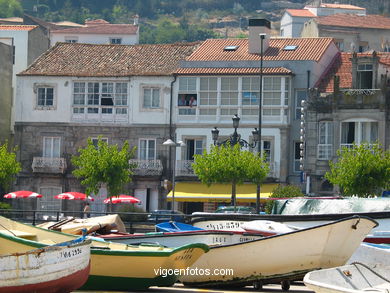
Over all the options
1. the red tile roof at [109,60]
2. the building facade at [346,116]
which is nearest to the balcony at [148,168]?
the red tile roof at [109,60]

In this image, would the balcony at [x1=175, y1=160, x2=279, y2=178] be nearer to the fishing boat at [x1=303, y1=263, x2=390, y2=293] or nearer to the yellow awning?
the yellow awning

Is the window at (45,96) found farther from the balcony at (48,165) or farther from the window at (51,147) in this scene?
the balcony at (48,165)

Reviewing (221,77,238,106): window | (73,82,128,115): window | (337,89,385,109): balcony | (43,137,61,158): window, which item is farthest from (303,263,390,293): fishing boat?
(43,137,61,158): window

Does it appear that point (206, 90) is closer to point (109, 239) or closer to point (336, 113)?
point (336, 113)

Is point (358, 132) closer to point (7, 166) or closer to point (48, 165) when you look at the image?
point (48, 165)

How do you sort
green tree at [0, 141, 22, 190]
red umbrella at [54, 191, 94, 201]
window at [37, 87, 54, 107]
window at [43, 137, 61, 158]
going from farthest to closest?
window at [37, 87, 54, 107]
window at [43, 137, 61, 158]
green tree at [0, 141, 22, 190]
red umbrella at [54, 191, 94, 201]

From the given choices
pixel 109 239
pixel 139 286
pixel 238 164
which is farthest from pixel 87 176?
pixel 139 286

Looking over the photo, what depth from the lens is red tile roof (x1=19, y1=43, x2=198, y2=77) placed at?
66.6 meters

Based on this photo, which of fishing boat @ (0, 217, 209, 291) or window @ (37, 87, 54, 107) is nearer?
fishing boat @ (0, 217, 209, 291)

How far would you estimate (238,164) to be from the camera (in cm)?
5672

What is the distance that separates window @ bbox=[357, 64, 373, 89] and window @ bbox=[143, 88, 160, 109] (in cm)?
1098

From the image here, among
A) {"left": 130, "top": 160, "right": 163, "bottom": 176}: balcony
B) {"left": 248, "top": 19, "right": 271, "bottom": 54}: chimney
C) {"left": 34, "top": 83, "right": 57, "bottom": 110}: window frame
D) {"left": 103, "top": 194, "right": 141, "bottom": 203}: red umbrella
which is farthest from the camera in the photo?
{"left": 34, "top": 83, "right": 57, "bottom": 110}: window frame

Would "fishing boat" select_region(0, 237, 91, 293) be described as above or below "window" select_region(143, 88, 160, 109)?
below

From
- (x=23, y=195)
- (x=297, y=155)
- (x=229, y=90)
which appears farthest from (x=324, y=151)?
(x=23, y=195)
